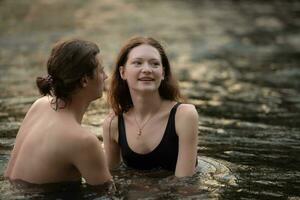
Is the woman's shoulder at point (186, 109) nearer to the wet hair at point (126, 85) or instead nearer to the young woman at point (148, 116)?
the young woman at point (148, 116)

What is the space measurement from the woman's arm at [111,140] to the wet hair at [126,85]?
0.13m

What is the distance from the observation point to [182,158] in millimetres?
6945

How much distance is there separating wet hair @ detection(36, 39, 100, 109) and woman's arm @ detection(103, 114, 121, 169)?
1595mm

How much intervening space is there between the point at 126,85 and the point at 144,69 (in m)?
0.62

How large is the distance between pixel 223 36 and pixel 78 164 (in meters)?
19.1

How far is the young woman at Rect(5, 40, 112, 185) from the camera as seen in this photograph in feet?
19.3

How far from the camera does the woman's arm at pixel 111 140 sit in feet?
25.0

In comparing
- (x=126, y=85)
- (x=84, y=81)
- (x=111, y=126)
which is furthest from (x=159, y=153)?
(x=84, y=81)

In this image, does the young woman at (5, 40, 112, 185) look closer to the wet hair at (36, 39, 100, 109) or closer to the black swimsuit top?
the wet hair at (36, 39, 100, 109)

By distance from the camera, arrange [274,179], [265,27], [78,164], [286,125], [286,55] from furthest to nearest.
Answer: [265,27], [286,55], [286,125], [274,179], [78,164]

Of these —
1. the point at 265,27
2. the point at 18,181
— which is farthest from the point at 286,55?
the point at 18,181

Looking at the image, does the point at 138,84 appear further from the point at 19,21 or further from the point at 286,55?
the point at 19,21

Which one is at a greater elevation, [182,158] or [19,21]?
[19,21]

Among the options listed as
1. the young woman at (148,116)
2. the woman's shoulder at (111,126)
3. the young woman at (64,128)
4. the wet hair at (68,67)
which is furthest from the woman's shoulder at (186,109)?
the wet hair at (68,67)
